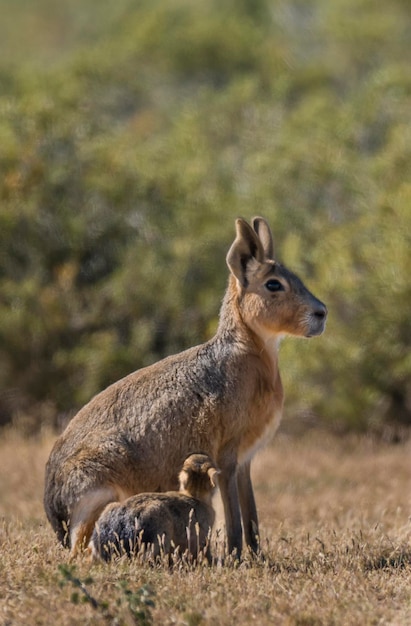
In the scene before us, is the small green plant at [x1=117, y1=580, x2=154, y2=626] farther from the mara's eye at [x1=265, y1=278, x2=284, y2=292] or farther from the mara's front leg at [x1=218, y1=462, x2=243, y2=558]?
the mara's eye at [x1=265, y1=278, x2=284, y2=292]

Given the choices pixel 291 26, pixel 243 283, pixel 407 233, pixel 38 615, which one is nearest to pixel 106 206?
pixel 407 233

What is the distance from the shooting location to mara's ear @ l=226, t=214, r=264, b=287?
28.3ft

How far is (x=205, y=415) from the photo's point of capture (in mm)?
8188

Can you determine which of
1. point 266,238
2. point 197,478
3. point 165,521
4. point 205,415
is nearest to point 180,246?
point 266,238

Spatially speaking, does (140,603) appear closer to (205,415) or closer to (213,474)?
(213,474)

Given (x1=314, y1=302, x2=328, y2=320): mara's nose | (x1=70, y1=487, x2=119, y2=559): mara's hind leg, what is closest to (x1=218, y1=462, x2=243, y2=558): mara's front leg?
(x1=70, y1=487, x2=119, y2=559): mara's hind leg

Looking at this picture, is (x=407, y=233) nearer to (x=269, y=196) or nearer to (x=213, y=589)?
(x=269, y=196)

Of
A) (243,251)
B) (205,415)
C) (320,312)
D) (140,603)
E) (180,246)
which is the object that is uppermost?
(180,246)

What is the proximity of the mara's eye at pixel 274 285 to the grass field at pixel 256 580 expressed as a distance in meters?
1.83

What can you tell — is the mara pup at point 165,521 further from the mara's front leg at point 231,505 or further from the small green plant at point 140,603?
the small green plant at point 140,603

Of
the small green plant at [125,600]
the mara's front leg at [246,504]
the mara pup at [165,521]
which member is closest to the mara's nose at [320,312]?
the mara's front leg at [246,504]

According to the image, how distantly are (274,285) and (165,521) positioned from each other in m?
2.02

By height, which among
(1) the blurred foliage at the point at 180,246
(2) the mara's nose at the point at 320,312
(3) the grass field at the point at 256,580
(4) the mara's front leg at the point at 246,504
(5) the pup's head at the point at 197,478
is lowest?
(3) the grass field at the point at 256,580

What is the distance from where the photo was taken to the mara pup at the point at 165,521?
7.44 m
